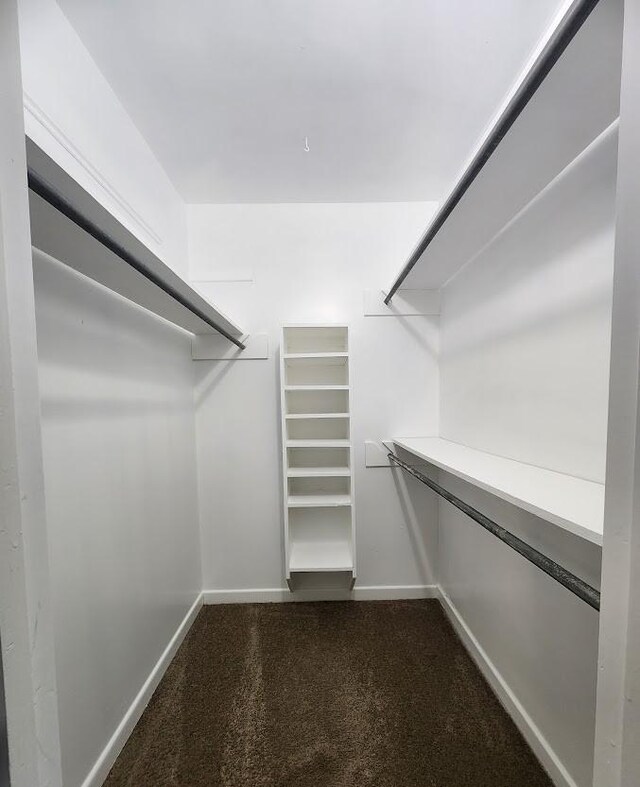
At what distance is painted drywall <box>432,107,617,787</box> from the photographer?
85 centimetres

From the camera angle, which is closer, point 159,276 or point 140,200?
point 159,276

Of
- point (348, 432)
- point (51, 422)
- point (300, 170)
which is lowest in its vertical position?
point (348, 432)

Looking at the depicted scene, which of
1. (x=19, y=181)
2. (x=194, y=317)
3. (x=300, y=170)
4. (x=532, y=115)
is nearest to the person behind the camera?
(x=19, y=181)

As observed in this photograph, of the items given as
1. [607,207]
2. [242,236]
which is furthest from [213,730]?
[242,236]

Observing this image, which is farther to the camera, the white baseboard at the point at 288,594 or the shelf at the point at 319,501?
the white baseboard at the point at 288,594

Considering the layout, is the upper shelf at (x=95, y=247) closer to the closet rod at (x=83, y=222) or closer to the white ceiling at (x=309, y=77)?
the closet rod at (x=83, y=222)

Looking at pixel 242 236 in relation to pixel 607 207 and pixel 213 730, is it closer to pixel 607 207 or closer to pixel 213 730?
pixel 607 207

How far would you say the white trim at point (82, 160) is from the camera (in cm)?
84

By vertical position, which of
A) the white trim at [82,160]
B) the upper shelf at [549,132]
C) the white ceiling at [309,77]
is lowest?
the upper shelf at [549,132]

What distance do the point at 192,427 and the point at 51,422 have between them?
959 mm

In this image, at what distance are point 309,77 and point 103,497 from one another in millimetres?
1622

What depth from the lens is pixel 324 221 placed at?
1.86 m

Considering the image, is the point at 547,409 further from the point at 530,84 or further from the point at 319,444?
the point at 319,444

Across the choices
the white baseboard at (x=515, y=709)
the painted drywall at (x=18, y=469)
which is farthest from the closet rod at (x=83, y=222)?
the white baseboard at (x=515, y=709)
